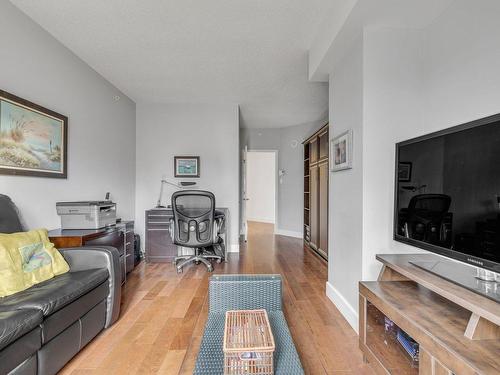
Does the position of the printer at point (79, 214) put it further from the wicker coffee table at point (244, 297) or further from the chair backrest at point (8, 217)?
the wicker coffee table at point (244, 297)

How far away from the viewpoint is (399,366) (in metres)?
1.23

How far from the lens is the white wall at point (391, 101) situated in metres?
1.57

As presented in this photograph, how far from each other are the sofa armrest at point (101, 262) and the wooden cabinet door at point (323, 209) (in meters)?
2.82

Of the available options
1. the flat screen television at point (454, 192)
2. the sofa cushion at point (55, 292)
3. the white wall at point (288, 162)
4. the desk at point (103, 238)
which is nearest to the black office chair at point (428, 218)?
the flat screen television at point (454, 192)

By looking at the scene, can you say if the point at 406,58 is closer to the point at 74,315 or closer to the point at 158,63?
the point at 158,63

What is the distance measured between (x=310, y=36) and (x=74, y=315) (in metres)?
2.87

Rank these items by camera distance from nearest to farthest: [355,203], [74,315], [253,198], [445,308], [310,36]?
[445,308] → [74,315] → [355,203] → [310,36] → [253,198]

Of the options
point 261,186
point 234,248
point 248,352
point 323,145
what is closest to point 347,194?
point 248,352

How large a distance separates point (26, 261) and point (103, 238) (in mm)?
841

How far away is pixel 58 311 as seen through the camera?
138cm

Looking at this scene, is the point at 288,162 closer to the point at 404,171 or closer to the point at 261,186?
the point at 261,186

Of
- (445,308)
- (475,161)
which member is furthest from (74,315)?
(475,161)

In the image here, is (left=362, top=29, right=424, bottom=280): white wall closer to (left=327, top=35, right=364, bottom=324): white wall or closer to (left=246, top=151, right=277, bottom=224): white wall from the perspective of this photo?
(left=327, top=35, right=364, bottom=324): white wall

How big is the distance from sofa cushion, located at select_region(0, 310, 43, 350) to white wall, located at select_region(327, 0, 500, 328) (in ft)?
6.51
